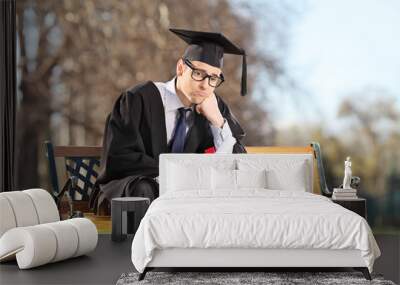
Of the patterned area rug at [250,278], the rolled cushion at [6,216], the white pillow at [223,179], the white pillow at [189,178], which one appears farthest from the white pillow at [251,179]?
the rolled cushion at [6,216]

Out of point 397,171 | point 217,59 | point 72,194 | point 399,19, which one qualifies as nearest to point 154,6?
point 217,59

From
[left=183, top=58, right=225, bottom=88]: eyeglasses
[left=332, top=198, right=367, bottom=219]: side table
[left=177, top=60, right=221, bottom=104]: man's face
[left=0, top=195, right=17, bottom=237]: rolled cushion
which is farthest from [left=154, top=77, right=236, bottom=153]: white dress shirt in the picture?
[left=0, top=195, right=17, bottom=237]: rolled cushion

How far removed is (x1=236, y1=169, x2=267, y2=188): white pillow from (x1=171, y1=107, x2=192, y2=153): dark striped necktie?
0.95 metres

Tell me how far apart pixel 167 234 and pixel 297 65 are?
3.30m

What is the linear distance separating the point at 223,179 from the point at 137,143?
1.19m

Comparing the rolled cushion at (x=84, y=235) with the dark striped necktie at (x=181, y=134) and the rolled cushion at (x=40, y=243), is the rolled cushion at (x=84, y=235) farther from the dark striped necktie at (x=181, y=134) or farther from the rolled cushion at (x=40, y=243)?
the dark striped necktie at (x=181, y=134)

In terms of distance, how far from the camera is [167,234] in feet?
15.3

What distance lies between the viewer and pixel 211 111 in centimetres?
703

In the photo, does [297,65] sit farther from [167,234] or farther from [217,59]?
[167,234]

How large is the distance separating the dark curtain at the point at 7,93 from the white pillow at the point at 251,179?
2.64 metres

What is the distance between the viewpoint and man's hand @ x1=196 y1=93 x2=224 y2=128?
697 centimetres

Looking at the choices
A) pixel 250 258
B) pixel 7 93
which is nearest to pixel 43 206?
pixel 250 258

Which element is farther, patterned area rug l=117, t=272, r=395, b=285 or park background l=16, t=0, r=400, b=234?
park background l=16, t=0, r=400, b=234

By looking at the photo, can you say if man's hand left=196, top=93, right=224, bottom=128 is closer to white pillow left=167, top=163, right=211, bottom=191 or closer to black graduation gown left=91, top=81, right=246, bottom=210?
black graduation gown left=91, top=81, right=246, bottom=210
